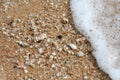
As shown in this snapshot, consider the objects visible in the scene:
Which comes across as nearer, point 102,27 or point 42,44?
point 42,44

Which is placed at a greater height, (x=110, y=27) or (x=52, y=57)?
A: (x=110, y=27)

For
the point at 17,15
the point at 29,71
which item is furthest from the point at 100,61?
the point at 17,15

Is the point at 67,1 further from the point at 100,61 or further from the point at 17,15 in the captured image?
the point at 100,61

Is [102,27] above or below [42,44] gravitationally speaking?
above
